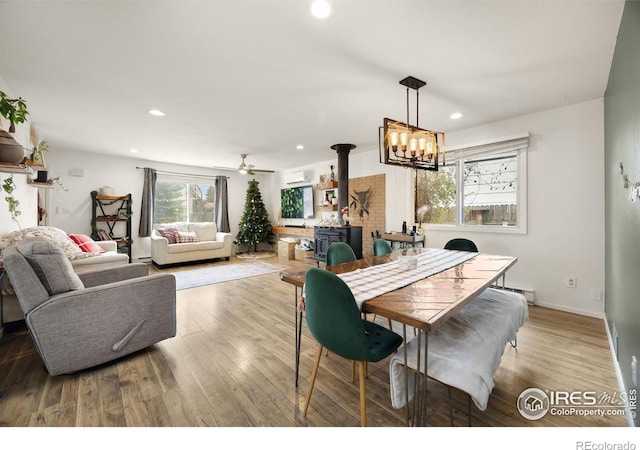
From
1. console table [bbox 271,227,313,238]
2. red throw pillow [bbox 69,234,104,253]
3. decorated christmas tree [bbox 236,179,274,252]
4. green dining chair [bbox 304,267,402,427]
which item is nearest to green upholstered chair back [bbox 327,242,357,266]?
green dining chair [bbox 304,267,402,427]

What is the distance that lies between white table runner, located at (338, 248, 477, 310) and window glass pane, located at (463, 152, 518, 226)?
153 cm

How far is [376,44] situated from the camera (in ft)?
6.45

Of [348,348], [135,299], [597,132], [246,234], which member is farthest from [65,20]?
[246,234]

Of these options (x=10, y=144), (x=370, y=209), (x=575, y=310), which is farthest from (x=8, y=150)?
(x=575, y=310)

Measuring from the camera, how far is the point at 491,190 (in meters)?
3.82

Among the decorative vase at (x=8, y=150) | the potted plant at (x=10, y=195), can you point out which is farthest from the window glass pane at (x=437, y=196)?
the potted plant at (x=10, y=195)

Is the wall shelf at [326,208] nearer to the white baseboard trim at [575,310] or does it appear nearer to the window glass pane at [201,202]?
the window glass pane at [201,202]

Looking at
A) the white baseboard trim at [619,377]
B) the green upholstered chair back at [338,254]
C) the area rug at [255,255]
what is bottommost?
the white baseboard trim at [619,377]

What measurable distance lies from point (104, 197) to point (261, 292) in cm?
427

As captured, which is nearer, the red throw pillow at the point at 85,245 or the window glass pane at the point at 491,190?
the window glass pane at the point at 491,190

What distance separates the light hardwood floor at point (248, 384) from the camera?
155cm

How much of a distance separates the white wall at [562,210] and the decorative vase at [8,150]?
4.81 meters

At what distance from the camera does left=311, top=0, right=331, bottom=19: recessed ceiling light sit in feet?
5.11

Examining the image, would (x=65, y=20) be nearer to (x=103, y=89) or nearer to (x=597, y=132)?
(x=103, y=89)
